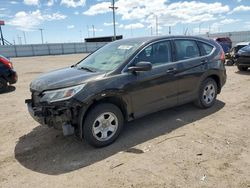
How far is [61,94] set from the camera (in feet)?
12.1

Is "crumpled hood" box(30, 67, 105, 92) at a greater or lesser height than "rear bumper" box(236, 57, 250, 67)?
greater

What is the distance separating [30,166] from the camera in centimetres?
362

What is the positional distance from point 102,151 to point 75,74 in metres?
1.37

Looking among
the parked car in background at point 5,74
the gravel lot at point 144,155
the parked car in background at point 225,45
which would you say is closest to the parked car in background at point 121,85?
the gravel lot at point 144,155

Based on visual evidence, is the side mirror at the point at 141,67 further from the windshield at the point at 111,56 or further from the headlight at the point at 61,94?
the headlight at the point at 61,94

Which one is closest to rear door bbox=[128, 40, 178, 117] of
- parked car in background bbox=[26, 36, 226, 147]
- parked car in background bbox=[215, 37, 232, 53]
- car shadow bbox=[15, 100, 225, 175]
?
parked car in background bbox=[26, 36, 226, 147]

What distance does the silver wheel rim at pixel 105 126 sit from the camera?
156 inches

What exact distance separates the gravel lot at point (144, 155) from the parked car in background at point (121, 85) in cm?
39

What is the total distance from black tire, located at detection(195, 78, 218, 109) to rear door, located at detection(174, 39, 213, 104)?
0.67 feet

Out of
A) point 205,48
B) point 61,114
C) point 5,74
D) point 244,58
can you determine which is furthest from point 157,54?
point 244,58

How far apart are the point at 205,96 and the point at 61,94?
3.52 metres

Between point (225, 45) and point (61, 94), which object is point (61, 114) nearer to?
point (61, 94)

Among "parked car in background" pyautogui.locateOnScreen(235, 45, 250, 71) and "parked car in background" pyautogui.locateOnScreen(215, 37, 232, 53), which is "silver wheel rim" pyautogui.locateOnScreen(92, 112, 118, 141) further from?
"parked car in background" pyautogui.locateOnScreen(215, 37, 232, 53)

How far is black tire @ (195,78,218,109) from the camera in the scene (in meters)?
5.61
